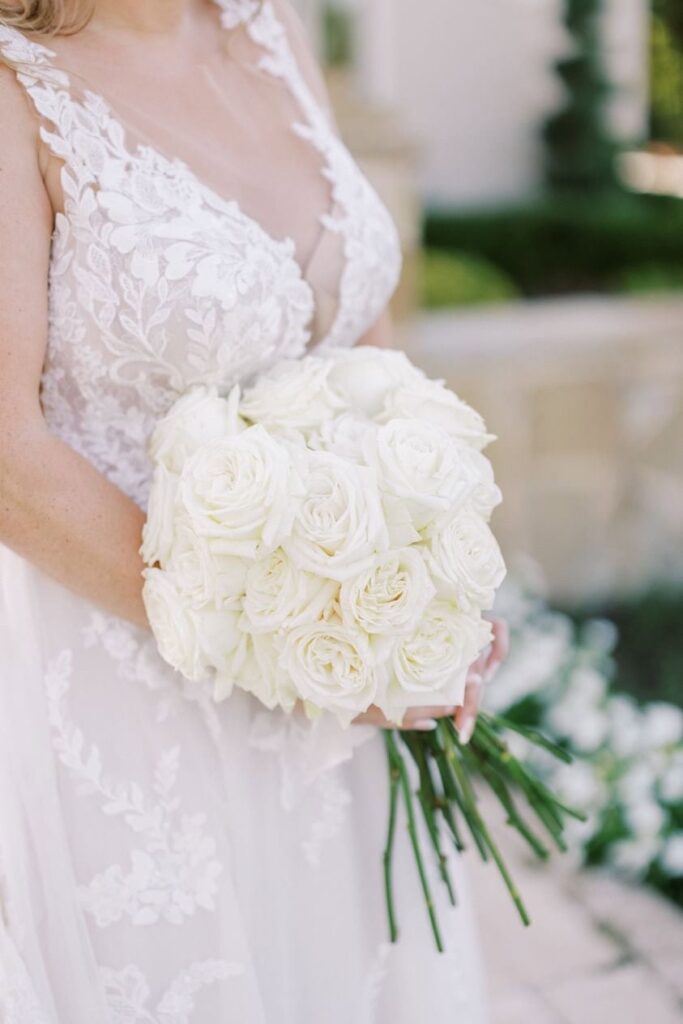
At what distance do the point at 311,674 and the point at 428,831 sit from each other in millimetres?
605

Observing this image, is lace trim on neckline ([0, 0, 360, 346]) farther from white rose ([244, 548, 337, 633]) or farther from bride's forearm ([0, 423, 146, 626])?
white rose ([244, 548, 337, 633])

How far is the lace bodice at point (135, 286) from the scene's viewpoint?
1.50m

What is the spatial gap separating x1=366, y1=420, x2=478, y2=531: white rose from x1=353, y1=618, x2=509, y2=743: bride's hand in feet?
0.94

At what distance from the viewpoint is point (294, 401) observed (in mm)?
1518

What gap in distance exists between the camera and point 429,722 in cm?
156

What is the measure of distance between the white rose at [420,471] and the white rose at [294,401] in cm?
11

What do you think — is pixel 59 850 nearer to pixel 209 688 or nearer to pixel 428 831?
pixel 209 688

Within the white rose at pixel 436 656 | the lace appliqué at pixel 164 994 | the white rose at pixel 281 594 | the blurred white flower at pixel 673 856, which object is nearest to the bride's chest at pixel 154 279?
the white rose at pixel 281 594

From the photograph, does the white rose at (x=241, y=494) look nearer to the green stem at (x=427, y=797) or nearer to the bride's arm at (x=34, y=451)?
the bride's arm at (x=34, y=451)

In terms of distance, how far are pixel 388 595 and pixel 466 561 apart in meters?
0.12

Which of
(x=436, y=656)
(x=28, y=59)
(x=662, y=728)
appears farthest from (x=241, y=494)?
(x=662, y=728)

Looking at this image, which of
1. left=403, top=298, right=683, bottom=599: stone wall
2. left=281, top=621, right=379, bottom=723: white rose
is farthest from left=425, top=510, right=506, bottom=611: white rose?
left=403, top=298, right=683, bottom=599: stone wall

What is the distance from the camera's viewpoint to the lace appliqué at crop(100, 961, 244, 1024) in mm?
1579

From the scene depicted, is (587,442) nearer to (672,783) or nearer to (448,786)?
(672,783)
